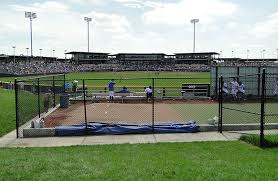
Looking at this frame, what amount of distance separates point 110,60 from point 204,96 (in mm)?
158521

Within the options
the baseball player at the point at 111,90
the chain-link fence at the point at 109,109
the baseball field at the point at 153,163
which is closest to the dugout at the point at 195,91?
the chain-link fence at the point at 109,109

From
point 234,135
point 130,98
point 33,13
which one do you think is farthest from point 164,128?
point 33,13

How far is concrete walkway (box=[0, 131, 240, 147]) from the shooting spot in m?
12.8

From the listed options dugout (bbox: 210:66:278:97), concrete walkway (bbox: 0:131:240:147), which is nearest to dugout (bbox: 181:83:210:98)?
dugout (bbox: 210:66:278:97)

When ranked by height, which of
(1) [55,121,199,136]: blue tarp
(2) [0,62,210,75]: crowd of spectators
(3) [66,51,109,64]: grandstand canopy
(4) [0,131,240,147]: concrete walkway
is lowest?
(4) [0,131,240,147]: concrete walkway

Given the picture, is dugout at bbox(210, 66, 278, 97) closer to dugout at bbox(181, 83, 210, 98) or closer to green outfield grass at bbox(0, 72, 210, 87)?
dugout at bbox(181, 83, 210, 98)

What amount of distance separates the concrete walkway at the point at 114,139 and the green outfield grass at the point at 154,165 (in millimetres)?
2215

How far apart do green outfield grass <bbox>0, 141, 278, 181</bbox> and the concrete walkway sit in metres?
2.21

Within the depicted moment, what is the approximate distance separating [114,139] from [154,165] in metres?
5.82

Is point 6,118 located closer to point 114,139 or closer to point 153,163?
point 114,139

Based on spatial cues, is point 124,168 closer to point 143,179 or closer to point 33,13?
point 143,179

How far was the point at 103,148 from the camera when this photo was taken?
11.2 meters

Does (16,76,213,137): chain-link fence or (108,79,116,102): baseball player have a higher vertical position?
(108,79,116,102): baseball player

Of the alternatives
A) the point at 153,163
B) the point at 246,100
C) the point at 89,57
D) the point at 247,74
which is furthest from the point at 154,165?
the point at 89,57
